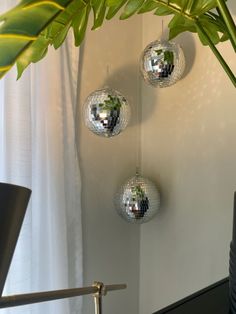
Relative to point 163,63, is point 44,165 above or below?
below

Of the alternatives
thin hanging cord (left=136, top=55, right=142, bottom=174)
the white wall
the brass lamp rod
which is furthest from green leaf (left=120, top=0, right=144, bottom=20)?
thin hanging cord (left=136, top=55, right=142, bottom=174)

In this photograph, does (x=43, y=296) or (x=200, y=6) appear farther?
(x=200, y=6)

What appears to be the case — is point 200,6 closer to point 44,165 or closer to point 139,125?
point 44,165

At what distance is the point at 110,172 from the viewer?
1724 mm

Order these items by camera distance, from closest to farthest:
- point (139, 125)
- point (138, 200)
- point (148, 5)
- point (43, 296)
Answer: point (43, 296) < point (148, 5) < point (138, 200) < point (139, 125)

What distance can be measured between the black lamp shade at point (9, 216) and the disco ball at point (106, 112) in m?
1.04

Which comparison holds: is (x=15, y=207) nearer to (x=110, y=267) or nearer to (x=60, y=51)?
(x=60, y=51)

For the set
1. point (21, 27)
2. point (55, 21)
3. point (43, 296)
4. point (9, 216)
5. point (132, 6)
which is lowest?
point (43, 296)

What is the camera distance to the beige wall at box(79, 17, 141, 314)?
1638 mm

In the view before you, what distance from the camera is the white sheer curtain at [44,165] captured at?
4.25ft

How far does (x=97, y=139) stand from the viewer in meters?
1.67

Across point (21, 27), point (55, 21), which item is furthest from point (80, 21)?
point (21, 27)

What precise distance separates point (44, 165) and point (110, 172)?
1.34ft

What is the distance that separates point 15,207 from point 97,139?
1.30 m
